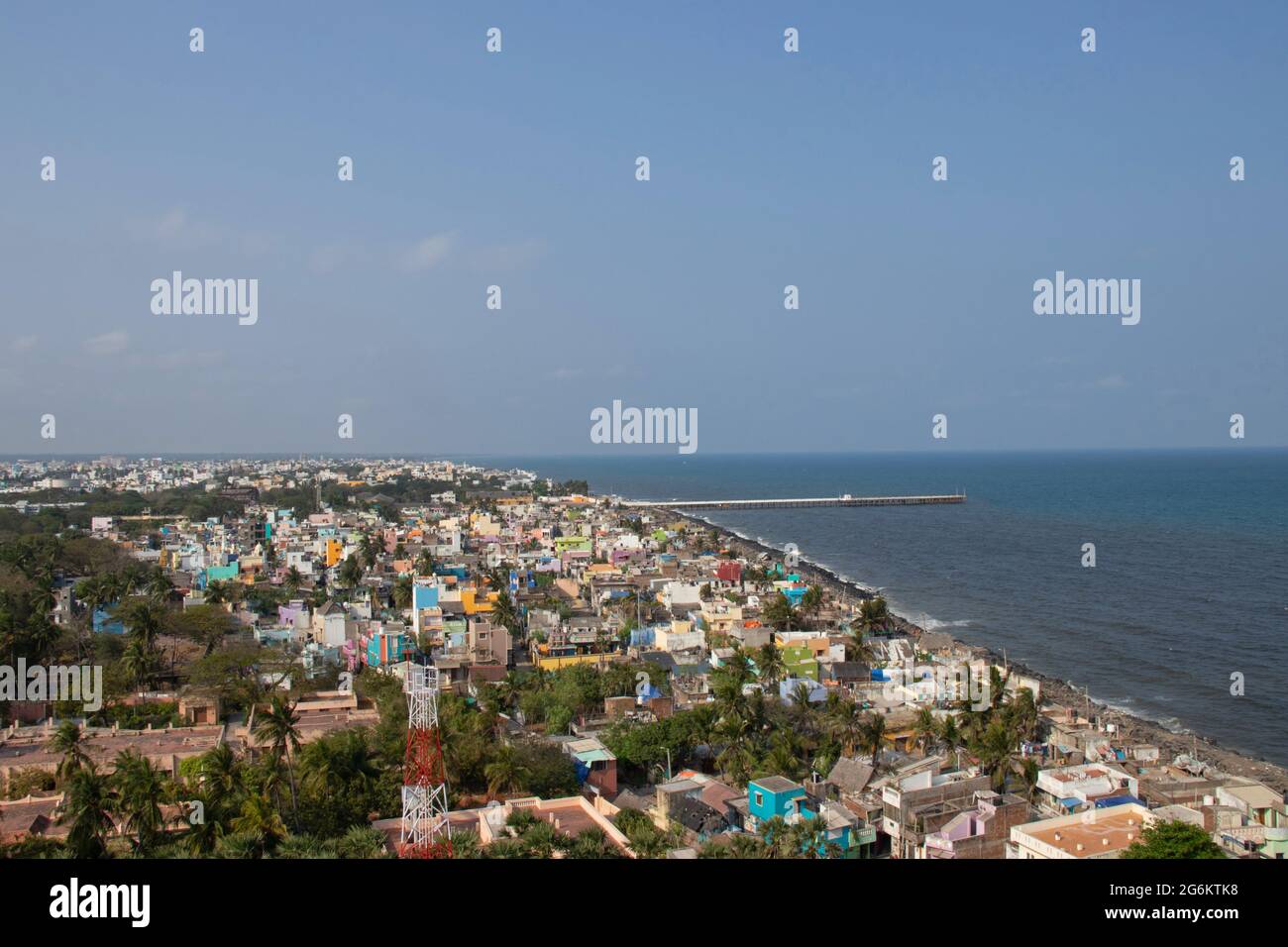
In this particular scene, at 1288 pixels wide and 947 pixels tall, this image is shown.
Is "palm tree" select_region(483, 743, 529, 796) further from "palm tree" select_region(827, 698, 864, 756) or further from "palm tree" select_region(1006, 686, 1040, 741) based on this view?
"palm tree" select_region(1006, 686, 1040, 741)

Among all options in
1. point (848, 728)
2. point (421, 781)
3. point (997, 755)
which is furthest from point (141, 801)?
point (997, 755)

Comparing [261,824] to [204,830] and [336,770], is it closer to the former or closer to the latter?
[204,830]

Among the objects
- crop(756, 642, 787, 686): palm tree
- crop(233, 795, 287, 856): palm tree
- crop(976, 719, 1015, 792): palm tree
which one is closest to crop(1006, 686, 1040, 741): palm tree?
crop(976, 719, 1015, 792): palm tree

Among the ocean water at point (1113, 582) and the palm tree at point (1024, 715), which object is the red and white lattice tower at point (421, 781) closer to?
the palm tree at point (1024, 715)

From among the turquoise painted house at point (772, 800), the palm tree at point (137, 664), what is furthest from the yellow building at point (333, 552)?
the turquoise painted house at point (772, 800)

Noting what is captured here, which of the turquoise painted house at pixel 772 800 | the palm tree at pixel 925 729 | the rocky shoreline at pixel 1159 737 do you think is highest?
the turquoise painted house at pixel 772 800
